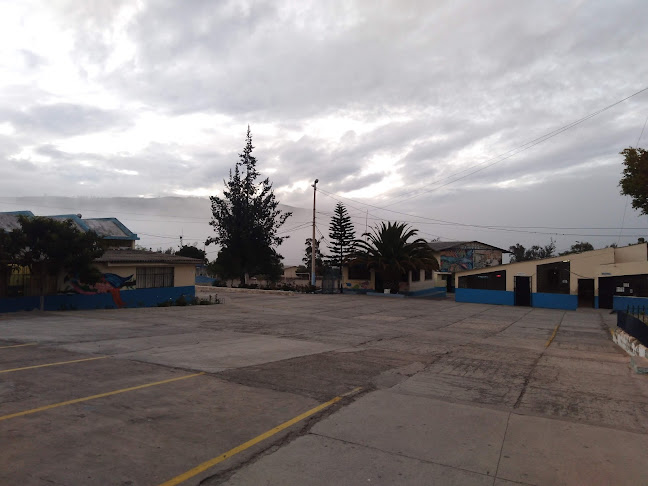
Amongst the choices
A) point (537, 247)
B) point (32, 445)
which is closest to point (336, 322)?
point (32, 445)

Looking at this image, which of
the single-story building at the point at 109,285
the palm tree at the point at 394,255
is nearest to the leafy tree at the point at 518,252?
the palm tree at the point at 394,255

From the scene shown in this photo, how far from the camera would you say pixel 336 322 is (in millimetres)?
19891

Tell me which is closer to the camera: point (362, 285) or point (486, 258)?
point (362, 285)

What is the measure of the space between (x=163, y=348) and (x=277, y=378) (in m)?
4.39

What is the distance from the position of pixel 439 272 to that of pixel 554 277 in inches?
942

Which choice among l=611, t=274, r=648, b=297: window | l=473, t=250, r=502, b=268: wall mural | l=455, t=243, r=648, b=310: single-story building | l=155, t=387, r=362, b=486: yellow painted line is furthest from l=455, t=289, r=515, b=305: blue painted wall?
l=155, t=387, r=362, b=486: yellow painted line

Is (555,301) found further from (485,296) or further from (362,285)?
(362,285)

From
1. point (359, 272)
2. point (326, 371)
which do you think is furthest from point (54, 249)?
point (359, 272)

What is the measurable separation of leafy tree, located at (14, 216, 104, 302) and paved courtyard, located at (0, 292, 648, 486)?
692 cm

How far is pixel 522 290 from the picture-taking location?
118 feet

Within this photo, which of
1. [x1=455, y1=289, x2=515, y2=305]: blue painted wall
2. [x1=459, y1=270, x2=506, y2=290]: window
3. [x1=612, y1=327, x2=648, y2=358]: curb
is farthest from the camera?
[x1=459, y1=270, x2=506, y2=290]: window

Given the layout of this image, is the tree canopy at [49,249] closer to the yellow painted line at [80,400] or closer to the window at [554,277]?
the yellow painted line at [80,400]

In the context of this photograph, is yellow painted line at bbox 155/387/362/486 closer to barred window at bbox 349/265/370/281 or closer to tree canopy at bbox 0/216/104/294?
tree canopy at bbox 0/216/104/294

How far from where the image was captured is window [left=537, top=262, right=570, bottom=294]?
34.7 meters
